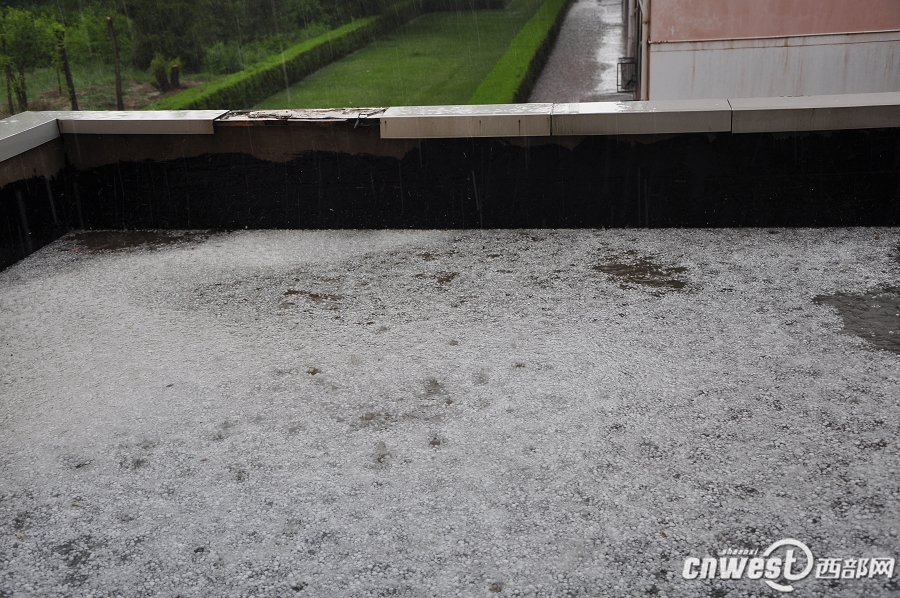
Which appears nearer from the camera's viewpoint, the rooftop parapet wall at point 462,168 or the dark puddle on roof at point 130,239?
the rooftop parapet wall at point 462,168

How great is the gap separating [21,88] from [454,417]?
16712mm

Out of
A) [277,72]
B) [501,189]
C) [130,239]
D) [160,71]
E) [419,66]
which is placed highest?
[501,189]

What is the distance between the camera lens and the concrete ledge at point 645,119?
18.9 ft

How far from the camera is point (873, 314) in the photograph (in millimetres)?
4637

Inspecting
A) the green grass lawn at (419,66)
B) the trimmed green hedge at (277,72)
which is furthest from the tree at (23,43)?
the green grass lawn at (419,66)

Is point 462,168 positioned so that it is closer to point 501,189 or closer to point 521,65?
point 501,189

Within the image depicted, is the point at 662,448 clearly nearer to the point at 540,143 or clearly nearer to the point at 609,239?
the point at 609,239

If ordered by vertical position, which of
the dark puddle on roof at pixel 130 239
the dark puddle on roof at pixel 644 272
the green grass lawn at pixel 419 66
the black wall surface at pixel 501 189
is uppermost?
the black wall surface at pixel 501 189

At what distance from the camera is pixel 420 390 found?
4.11m

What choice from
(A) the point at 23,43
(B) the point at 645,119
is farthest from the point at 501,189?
(A) the point at 23,43

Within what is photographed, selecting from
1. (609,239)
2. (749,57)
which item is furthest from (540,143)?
(749,57)

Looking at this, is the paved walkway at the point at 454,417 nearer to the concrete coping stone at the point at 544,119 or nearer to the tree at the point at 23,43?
the concrete coping stone at the point at 544,119

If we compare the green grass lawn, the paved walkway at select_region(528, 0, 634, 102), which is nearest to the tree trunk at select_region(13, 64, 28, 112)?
the green grass lawn

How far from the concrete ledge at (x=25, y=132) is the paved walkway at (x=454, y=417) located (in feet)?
2.85
